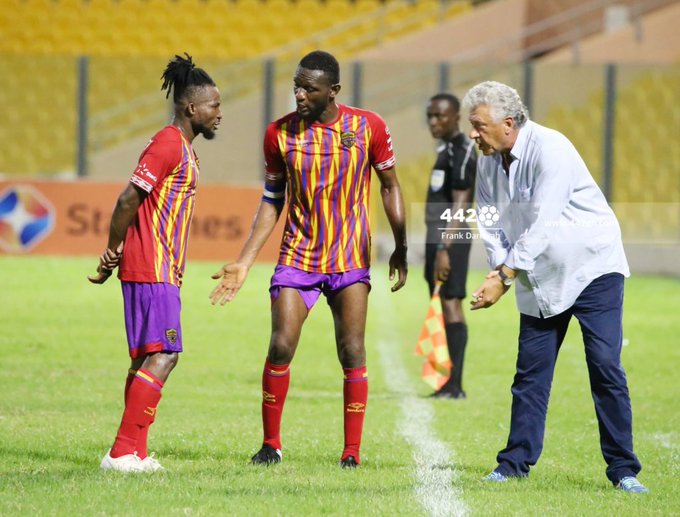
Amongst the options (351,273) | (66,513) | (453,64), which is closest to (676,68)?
(453,64)

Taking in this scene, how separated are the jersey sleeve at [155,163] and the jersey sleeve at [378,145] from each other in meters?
1.04

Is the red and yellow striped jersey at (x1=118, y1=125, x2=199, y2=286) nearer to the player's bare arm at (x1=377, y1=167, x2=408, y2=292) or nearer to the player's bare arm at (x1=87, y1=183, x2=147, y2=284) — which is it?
the player's bare arm at (x1=87, y1=183, x2=147, y2=284)

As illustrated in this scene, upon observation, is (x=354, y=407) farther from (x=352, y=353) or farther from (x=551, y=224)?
(x=551, y=224)

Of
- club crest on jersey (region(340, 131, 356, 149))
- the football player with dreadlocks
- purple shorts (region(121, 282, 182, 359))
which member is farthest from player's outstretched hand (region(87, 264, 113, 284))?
club crest on jersey (region(340, 131, 356, 149))

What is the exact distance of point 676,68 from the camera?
75.3ft

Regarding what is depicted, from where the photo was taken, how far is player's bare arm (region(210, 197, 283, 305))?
6.61 metres

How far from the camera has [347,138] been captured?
6844 millimetres

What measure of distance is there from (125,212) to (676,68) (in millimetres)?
18129

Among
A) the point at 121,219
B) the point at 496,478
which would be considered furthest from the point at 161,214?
the point at 496,478

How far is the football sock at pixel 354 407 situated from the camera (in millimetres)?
6977

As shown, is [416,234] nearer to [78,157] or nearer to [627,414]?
[78,157]

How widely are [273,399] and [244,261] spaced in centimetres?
77

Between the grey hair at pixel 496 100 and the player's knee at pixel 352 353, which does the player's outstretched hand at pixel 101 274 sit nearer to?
the player's knee at pixel 352 353

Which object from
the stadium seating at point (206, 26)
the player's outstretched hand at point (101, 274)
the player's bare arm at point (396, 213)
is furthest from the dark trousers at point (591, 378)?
the stadium seating at point (206, 26)
